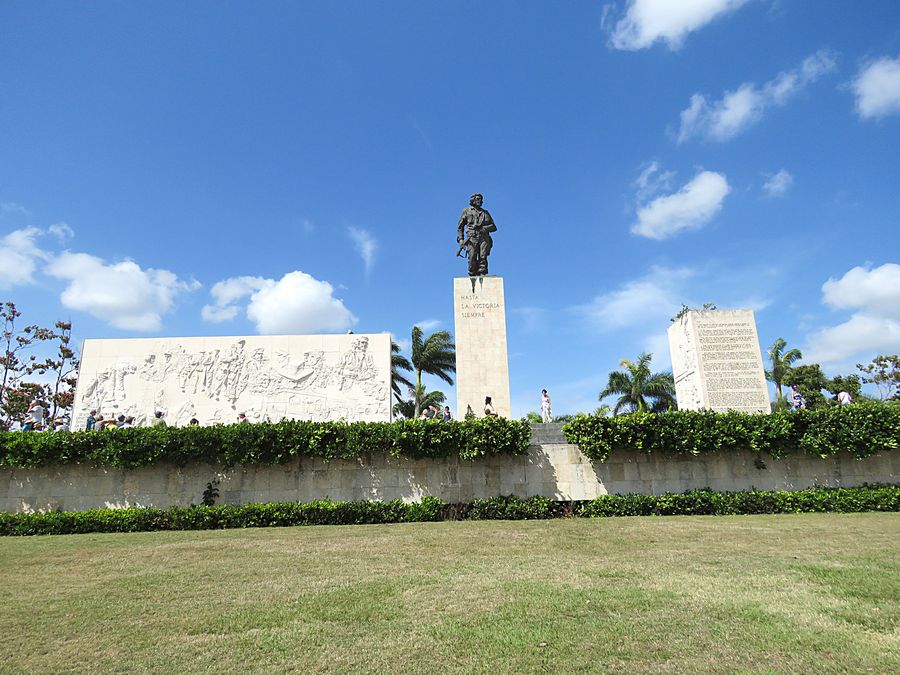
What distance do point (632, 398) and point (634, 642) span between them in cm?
2886

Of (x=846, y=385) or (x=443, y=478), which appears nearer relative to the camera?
(x=443, y=478)

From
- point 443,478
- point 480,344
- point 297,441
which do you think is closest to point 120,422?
point 297,441

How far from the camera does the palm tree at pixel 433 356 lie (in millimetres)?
29578

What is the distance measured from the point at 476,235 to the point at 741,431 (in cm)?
899

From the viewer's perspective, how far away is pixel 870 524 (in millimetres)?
9258

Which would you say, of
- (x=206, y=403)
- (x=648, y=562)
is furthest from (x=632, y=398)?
(x=648, y=562)

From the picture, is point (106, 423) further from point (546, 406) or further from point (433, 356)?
point (433, 356)

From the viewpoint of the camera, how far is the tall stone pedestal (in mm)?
15023

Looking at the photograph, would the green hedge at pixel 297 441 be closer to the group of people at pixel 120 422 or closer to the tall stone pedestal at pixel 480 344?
the group of people at pixel 120 422

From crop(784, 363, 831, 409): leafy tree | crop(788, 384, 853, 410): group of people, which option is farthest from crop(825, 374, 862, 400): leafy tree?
crop(788, 384, 853, 410): group of people

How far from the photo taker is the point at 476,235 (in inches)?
651

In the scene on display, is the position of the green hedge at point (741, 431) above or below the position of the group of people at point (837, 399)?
below

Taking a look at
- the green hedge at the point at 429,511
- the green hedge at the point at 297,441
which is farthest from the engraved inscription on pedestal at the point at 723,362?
the green hedge at the point at 297,441

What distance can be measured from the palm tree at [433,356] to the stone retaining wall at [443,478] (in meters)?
17.1
